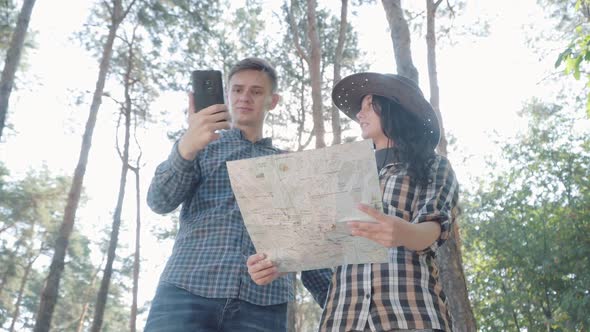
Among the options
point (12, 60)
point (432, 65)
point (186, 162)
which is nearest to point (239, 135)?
point (186, 162)

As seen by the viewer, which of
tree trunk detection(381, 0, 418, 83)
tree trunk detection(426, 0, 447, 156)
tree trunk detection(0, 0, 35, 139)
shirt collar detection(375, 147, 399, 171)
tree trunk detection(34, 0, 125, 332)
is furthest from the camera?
tree trunk detection(34, 0, 125, 332)

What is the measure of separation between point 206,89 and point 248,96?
20.6 inches

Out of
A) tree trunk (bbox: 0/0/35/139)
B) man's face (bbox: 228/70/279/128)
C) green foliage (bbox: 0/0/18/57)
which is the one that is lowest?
man's face (bbox: 228/70/279/128)

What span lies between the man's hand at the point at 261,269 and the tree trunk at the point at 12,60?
21.2 ft

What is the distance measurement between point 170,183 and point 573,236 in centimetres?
1193

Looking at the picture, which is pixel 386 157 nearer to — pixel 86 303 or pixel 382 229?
pixel 382 229

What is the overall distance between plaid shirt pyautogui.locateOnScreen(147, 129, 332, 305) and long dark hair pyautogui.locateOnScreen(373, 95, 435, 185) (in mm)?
669

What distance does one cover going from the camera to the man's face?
7.56 ft

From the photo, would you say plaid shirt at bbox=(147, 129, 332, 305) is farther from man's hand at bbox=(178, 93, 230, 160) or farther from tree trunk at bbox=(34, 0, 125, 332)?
tree trunk at bbox=(34, 0, 125, 332)

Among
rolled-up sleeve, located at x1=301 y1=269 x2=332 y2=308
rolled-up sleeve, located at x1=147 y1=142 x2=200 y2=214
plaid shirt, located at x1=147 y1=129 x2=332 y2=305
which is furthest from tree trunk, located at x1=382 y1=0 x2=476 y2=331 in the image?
rolled-up sleeve, located at x1=147 y1=142 x2=200 y2=214

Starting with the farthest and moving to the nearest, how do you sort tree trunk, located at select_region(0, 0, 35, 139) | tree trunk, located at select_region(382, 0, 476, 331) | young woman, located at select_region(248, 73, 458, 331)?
tree trunk, located at select_region(0, 0, 35, 139), tree trunk, located at select_region(382, 0, 476, 331), young woman, located at select_region(248, 73, 458, 331)

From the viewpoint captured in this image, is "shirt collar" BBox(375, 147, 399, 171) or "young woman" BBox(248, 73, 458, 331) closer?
"young woman" BBox(248, 73, 458, 331)

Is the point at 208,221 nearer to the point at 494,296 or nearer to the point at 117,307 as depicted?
the point at 494,296

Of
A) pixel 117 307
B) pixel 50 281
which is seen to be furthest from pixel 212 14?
pixel 117 307
